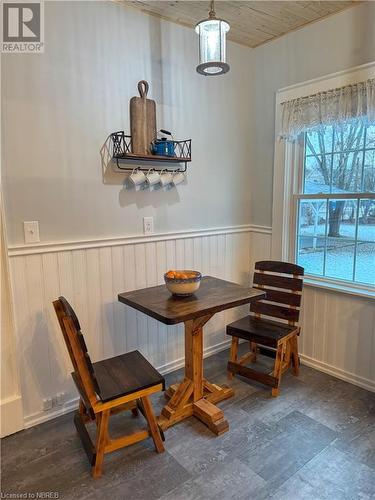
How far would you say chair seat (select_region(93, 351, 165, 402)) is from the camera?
173cm

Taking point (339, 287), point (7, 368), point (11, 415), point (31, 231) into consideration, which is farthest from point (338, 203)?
point (11, 415)

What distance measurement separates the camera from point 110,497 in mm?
1609

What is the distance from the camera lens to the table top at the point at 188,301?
1.84 meters

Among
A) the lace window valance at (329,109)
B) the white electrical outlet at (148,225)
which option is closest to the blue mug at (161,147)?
the white electrical outlet at (148,225)

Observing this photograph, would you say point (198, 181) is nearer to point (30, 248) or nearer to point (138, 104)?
point (138, 104)

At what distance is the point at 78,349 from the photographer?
1.59 meters

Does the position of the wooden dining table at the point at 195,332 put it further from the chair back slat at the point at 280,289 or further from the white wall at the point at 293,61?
the white wall at the point at 293,61

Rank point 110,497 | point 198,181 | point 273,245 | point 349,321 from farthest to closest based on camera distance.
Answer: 1. point 273,245
2. point 198,181
3. point 349,321
4. point 110,497

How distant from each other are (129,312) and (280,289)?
1.23 meters

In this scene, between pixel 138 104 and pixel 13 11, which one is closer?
pixel 13 11

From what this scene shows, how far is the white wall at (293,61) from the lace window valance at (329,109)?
19 cm

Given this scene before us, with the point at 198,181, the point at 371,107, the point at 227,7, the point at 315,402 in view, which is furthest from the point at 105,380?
the point at 227,7

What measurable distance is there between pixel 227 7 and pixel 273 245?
184 cm

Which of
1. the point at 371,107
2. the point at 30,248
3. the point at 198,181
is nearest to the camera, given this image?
the point at 30,248
